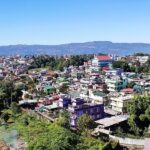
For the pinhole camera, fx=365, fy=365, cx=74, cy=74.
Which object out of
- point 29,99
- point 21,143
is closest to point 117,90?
point 29,99

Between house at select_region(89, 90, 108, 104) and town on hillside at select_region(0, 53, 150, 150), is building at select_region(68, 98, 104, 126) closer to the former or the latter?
town on hillside at select_region(0, 53, 150, 150)

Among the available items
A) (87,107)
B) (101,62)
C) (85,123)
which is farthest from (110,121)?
(101,62)

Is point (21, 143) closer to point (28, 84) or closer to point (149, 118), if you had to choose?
point (149, 118)

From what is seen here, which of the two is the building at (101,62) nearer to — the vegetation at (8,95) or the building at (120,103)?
the vegetation at (8,95)

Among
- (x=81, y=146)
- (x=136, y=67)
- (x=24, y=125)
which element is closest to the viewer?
(x=81, y=146)

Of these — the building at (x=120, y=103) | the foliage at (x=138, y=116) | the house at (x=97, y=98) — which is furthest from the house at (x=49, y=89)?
the foliage at (x=138, y=116)
